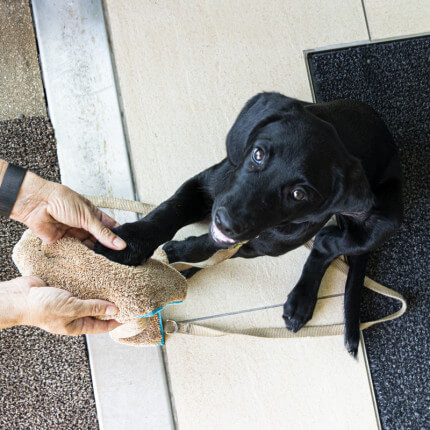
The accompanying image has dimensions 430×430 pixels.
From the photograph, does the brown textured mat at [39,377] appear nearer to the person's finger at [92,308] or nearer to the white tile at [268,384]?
the white tile at [268,384]

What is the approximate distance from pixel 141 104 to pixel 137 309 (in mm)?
1019

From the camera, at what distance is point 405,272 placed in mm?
1853

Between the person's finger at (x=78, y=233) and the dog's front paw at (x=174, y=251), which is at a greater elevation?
the person's finger at (x=78, y=233)

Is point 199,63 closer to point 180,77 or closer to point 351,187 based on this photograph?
point 180,77

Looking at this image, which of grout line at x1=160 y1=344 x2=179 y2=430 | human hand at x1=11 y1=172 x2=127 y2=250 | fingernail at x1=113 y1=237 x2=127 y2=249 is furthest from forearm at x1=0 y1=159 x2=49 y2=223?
grout line at x1=160 y1=344 x2=179 y2=430

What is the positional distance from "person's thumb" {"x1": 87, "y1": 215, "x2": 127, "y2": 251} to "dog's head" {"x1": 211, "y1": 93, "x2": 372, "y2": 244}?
277 millimetres

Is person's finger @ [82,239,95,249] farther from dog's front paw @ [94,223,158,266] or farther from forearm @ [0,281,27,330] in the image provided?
forearm @ [0,281,27,330]

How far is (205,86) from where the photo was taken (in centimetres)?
190

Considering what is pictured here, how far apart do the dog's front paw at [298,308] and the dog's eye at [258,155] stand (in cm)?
78

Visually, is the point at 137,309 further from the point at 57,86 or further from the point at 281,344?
the point at 57,86

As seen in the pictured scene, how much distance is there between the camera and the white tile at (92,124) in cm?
179

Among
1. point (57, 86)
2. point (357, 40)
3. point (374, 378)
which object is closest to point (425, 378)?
point (374, 378)

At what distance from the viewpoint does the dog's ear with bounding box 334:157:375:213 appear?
1158mm

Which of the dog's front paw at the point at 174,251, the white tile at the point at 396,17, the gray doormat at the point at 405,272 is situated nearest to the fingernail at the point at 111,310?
the dog's front paw at the point at 174,251
